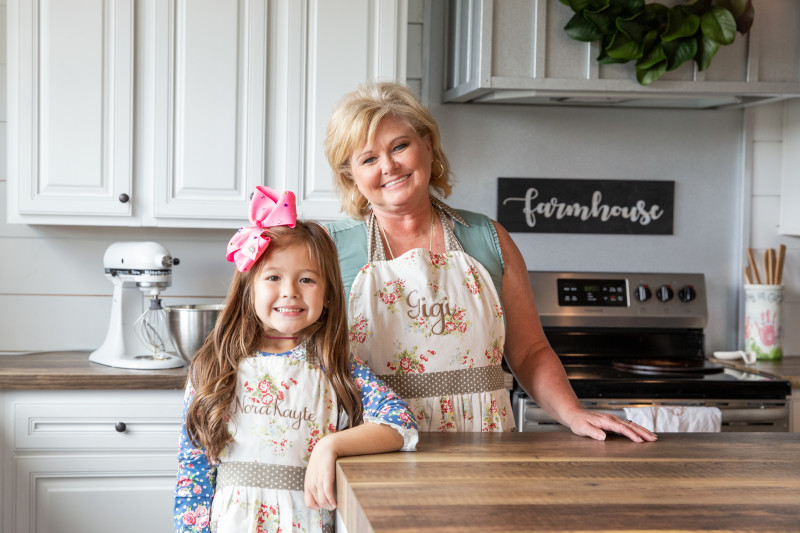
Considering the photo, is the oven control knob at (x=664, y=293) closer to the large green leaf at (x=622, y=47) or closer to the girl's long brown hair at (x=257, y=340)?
the large green leaf at (x=622, y=47)

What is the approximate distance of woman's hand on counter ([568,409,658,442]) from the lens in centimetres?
139

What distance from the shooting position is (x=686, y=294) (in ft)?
9.77

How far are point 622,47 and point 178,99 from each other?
1.26 meters

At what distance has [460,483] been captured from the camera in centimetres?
107

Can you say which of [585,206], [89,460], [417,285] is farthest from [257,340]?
[585,206]

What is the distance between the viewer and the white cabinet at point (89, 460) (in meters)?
2.37

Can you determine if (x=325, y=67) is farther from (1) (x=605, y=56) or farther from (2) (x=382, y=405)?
(2) (x=382, y=405)

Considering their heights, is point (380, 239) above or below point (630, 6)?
below

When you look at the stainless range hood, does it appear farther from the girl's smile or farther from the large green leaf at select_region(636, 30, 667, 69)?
the girl's smile

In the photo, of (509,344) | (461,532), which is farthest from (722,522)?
(509,344)

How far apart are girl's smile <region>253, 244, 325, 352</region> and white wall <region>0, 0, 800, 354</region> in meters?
1.52

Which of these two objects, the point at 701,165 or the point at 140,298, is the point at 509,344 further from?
the point at 701,165

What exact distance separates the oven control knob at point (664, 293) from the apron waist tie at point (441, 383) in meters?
1.49

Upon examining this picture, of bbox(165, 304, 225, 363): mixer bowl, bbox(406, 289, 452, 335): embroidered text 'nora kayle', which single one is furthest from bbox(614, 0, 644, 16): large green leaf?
bbox(165, 304, 225, 363): mixer bowl
